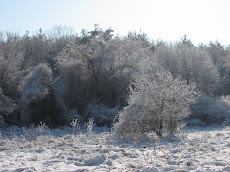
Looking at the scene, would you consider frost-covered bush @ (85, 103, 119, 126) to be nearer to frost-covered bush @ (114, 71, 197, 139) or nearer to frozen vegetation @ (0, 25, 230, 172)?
frozen vegetation @ (0, 25, 230, 172)

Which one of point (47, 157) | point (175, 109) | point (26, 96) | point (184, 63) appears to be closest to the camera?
point (47, 157)

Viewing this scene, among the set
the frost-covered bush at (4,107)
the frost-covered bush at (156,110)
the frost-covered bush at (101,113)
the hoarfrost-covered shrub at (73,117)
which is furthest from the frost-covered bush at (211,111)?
the frost-covered bush at (4,107)

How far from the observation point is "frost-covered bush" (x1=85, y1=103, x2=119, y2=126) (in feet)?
69.2

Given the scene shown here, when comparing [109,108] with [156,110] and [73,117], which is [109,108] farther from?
[156,110]

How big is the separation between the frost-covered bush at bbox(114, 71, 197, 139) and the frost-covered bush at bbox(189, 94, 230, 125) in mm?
12377

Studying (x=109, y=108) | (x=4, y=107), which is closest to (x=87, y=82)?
(x=109, y=108)

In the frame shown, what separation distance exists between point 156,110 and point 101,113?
11074 mm

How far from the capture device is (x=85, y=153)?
752 cm

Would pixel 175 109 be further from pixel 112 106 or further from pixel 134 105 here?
pixel 112 106

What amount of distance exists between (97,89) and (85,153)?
16.7m

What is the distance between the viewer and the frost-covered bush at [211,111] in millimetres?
22266

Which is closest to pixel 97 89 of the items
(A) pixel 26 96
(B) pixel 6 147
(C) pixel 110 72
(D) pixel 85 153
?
(C) pixel 110 72

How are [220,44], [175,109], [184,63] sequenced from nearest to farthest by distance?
1. [175,109]
2. [184,63]
3. [220,44]

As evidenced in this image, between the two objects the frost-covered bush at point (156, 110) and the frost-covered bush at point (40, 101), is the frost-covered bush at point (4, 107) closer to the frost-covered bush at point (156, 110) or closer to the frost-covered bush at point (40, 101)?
the frost-covered bush at point (40, 101)
